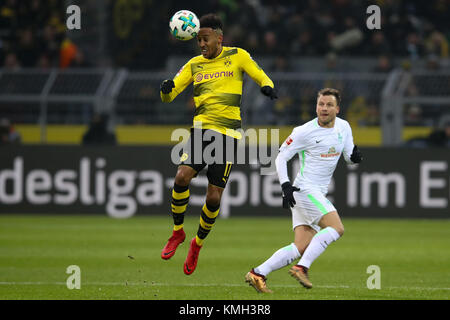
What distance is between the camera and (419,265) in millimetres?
11703

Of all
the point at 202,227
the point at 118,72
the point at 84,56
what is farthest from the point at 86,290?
the point at 84,56

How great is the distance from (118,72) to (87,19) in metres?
3.74

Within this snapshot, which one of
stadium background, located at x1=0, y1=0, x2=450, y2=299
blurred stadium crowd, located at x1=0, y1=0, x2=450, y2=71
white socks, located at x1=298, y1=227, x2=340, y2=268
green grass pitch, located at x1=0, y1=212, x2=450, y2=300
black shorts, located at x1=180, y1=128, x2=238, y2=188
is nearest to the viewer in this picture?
white socks, located at x1=298, y1=227, x2=340, y2=268

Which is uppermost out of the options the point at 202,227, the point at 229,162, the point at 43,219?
the point at 229,162

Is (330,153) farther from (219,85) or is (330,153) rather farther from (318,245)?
(219,85)

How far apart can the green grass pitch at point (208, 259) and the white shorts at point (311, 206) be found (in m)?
0.73

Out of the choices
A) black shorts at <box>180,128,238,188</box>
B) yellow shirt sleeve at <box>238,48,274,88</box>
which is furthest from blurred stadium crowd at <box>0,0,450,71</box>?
black shorts at <box>180,128,238,188</box>

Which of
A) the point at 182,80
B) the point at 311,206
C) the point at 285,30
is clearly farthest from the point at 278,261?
the point at 285,30

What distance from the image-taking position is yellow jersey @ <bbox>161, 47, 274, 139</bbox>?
9523 millimetres

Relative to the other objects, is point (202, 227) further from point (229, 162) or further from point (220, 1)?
point (220, 1)

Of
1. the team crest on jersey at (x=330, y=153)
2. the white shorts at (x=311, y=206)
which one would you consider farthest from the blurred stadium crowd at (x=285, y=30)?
the white shorts at (x=311, y=206)

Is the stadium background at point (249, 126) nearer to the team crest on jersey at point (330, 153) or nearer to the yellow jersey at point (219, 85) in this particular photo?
the yellow jersey at point (219, 85)

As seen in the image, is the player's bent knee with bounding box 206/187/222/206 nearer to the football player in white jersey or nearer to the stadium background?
the football player in white jersey

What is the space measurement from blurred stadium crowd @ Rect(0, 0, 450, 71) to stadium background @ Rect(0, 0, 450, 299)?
56mm
